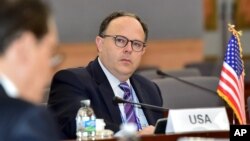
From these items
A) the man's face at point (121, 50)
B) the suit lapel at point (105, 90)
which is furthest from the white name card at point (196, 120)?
the man's face at point (121, 50)

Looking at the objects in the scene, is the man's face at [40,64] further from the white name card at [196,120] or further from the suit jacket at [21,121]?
the white name card at [196,120]

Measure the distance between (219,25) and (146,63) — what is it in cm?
327

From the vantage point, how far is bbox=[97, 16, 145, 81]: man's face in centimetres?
475

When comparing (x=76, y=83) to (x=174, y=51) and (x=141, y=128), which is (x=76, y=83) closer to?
(x=141, y=128)

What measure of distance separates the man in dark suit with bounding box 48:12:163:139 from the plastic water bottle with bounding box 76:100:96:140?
0.92 ft

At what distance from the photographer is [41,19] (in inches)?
82.4

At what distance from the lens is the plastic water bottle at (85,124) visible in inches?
155

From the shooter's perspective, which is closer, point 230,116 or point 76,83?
point 76,83

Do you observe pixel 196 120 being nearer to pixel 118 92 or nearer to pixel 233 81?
pixel 118 92

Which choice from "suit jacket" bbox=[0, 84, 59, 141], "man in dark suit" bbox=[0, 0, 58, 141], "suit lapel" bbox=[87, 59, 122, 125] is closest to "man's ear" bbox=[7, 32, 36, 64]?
"man in dark suit" bbox=[0, 0, 58, 141]

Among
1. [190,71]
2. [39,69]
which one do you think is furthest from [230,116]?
[39,69]

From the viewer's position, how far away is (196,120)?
12.6ft

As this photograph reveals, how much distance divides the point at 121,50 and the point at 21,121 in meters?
2.80

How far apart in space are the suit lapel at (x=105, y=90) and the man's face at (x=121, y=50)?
0.07 m
